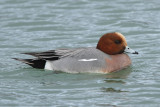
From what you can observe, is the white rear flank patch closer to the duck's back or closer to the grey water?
the duck's back

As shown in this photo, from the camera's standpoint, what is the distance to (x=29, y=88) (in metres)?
9.32

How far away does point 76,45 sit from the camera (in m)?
12.8

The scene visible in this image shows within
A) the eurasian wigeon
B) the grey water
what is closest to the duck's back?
the eurasian wigeon

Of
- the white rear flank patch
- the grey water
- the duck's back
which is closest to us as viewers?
the grey water

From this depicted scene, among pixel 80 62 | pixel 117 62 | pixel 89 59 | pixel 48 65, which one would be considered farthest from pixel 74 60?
pixel 117 62

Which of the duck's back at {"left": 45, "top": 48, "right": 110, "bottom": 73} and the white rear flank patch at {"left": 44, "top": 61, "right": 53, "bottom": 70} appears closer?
the duck's back at {"left": 45, "top": 48, "right": 110, "bottom": 73}

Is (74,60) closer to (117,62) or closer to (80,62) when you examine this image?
(80,62)

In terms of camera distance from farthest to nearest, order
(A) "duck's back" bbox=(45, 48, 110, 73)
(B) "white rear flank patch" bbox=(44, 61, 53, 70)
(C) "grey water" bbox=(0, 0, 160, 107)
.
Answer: (B) "white rear flank patch" bbox=(44, 61, 53, 70) < (A) "duck's back" bbox=(45, 48, 110, 73) < (C) "grey water" bbox=(0, 0, 160, 107)

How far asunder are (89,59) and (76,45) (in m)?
2.32

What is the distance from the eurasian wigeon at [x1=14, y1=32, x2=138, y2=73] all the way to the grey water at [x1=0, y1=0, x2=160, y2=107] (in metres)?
0.16

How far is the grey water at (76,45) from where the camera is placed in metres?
8.83

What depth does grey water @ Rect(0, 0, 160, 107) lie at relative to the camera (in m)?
8.83

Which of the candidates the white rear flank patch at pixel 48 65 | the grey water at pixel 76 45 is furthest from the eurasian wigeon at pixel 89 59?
the grey water at pixel 76 45

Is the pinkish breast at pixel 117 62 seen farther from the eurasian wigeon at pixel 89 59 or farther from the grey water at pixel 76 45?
the grey water at pixel 76 45
